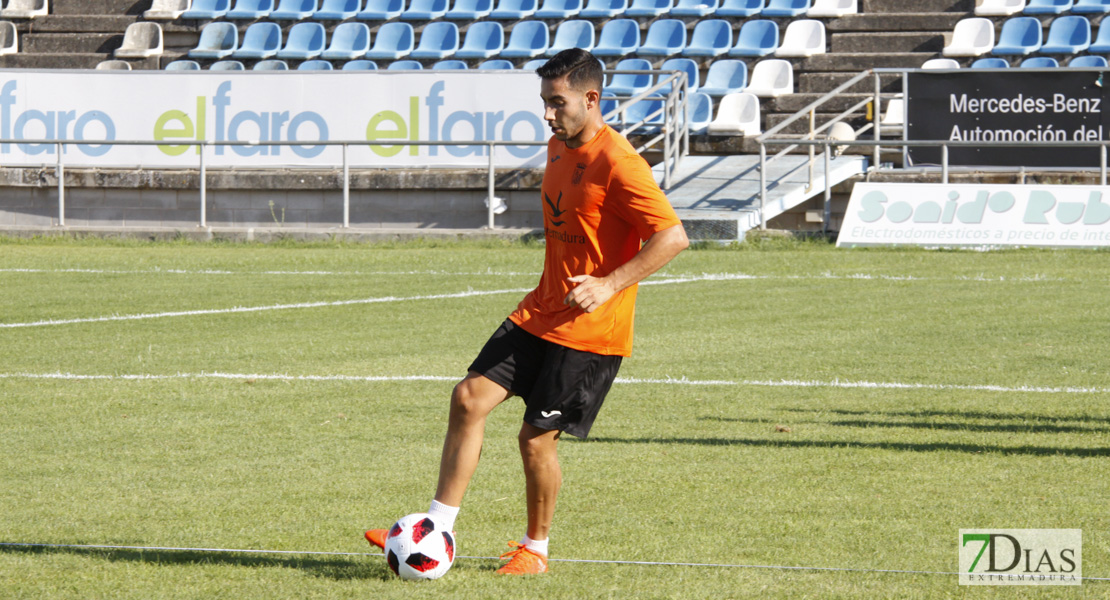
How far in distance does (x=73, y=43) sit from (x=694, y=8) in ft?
41.1

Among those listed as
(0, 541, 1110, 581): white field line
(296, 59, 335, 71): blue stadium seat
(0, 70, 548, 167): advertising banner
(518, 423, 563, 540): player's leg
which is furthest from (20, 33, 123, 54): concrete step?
(518, 423, 563, 540): player's leg

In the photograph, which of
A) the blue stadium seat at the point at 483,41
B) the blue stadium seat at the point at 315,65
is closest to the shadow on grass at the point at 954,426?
the blue stadium seat at the point at 483,41

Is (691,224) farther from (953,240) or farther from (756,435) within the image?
(756,435)

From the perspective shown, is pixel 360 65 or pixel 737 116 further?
pixel 360 65

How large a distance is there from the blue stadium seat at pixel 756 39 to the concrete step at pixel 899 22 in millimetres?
1026

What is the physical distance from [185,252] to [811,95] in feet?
35.8

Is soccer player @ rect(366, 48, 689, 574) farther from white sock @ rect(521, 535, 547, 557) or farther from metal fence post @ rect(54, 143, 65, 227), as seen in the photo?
metal fence post @ rect(54, 143, 65, 227)

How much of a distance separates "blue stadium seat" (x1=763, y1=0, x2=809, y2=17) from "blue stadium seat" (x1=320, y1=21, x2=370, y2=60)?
765cm

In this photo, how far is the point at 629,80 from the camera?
25453 mm

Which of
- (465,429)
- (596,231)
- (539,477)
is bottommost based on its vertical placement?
(539,477)

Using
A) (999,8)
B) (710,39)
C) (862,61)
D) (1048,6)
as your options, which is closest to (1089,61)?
(1048,6)

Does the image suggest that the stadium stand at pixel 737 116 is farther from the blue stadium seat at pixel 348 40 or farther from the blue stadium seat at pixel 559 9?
the blue stadium seat at pixel 348 40

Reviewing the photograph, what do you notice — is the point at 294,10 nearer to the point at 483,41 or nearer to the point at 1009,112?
the point at 483,41

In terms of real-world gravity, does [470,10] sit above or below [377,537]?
above
